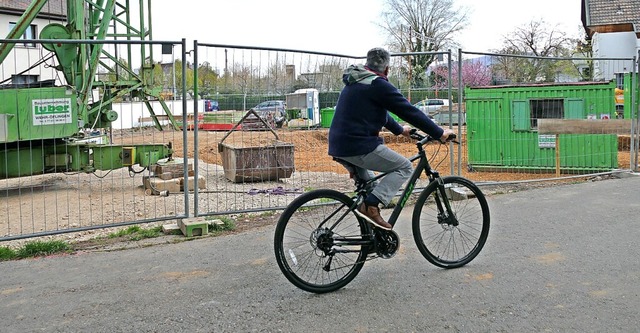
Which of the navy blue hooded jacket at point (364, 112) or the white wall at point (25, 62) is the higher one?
the white wall at point (25, 62)

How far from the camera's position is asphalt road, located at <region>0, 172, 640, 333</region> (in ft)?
14.1

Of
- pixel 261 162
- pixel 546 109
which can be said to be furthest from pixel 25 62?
pixel 546 109

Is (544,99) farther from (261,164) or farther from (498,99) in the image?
(261,164)

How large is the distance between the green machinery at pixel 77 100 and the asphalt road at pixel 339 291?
14.3ft

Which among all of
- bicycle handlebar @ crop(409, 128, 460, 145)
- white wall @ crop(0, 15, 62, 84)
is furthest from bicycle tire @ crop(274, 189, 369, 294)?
white wall @ crop(0, 15, 62, 84)

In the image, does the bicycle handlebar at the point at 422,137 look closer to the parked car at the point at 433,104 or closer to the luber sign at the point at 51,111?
the parked car at the point at 433,104

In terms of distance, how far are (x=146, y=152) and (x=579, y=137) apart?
8.60 metres

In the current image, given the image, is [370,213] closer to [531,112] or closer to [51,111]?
[51,111]

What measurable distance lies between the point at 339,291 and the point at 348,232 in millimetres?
470

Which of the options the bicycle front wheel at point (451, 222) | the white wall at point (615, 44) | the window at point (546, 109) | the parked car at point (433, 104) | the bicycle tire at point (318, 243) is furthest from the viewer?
the white wall at point (615, 44)

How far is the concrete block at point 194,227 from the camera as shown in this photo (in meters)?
7.01

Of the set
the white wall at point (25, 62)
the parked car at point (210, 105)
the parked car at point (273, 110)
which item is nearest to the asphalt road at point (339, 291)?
the parked car at point (210, 105)

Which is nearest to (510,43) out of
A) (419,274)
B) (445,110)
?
(445,110)

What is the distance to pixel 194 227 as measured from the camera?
23.1ft
